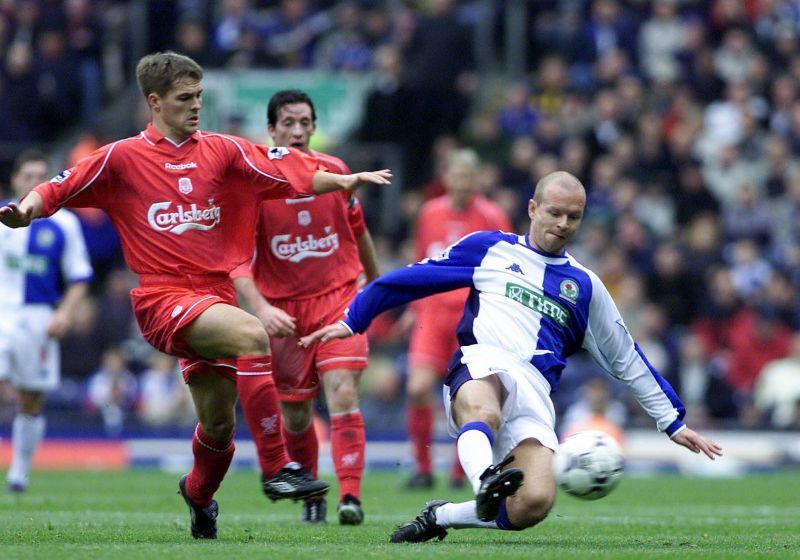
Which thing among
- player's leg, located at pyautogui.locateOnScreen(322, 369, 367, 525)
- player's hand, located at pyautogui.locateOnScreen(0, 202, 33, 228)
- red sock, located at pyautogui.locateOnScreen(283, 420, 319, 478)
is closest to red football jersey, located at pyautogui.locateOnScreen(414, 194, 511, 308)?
red sock, located at pyautogui.locateOnScreen(283, 420, 319, 478)

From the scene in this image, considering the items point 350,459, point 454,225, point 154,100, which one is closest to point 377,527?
point 350,459

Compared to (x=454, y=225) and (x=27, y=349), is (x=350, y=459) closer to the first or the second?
(x=27, y=349)

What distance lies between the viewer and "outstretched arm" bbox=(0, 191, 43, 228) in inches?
297

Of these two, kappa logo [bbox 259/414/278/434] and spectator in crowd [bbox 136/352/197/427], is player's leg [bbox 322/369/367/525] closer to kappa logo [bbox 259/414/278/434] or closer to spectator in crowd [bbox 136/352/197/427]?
kappa logo [bbox 259/414/278/434]

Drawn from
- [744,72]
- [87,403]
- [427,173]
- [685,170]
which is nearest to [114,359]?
[87,403]

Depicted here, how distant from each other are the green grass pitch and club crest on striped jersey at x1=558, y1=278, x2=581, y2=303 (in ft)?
4.21

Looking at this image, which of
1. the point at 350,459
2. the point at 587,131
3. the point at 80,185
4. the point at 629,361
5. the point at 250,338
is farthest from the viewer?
the point at 587,131

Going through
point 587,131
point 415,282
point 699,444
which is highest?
point 587,131

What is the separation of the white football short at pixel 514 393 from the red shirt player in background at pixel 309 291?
1.78 meters

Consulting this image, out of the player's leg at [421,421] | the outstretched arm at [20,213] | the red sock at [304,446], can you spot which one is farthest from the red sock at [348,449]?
the player's leg at [421,421]

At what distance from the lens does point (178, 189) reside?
8195 mm

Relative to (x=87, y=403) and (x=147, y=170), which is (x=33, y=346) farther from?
(x=87, y=403)

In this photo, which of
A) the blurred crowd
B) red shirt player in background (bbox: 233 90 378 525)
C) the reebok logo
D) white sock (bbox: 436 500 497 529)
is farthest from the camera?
the blurred crowd

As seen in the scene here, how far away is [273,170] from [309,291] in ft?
5.75
